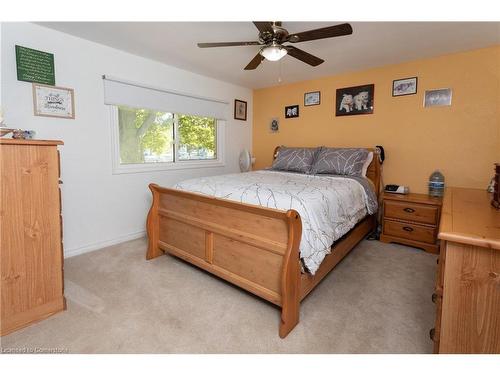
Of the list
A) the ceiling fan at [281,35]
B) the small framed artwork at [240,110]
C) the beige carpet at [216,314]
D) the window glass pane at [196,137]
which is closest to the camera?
the beige carpet at [216,314]

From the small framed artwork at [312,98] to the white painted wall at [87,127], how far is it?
5.91ft

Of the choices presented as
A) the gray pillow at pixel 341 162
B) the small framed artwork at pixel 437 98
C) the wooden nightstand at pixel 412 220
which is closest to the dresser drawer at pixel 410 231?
the wooden nightstand at pixel 412 220

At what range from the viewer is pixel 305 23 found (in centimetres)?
214

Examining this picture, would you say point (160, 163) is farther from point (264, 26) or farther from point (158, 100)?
point (264, 26)

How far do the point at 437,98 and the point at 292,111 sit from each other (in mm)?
1844

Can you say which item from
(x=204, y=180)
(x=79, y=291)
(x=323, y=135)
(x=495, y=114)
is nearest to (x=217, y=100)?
(x=323, y=135)

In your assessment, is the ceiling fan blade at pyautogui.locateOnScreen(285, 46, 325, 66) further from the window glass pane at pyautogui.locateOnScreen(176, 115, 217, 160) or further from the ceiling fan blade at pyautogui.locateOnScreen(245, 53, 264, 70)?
the window glass pane at pyautogui.locateOnScreen(176, 115, 217, 160)

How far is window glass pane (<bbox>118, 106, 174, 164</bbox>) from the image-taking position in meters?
3.00

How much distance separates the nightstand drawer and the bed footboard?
189cm

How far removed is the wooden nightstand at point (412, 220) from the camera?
8.83ft

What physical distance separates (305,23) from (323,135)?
1836mm

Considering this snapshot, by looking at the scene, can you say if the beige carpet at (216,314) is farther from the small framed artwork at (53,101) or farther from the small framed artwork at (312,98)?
the small framed artwork at (312,98)

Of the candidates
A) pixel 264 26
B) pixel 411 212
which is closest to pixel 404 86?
pixel 411 212

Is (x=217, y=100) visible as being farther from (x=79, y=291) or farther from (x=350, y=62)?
(x=79, y=291)
